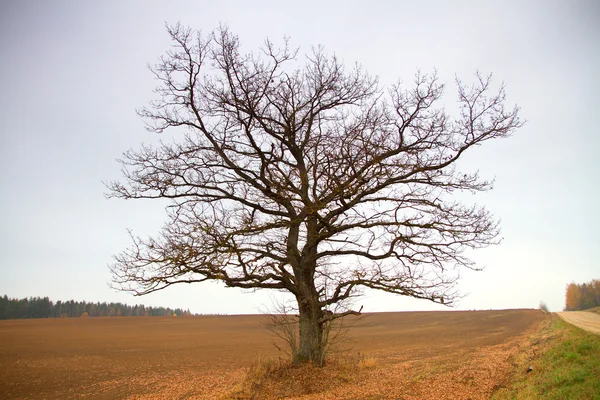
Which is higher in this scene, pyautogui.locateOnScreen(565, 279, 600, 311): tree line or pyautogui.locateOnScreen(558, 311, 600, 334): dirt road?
pyautogui.locateOnScreen(558, 311, 600, 334): dirt road

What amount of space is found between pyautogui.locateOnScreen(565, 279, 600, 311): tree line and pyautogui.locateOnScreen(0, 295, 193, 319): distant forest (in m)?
128

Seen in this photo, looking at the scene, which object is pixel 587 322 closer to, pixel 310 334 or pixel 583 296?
pixel 310 334

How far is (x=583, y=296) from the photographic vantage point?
110188 millimetres

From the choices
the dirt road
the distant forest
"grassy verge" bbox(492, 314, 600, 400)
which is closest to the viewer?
"grassy verge" bbox(492, 314, 600, 400)

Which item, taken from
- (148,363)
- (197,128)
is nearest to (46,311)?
(148,363)

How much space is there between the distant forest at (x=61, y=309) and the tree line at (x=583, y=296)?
128m

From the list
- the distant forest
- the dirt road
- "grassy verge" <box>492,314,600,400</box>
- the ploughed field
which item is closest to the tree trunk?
the ploughed field

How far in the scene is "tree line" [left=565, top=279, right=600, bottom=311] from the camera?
346 ft

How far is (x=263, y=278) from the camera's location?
38.1ft

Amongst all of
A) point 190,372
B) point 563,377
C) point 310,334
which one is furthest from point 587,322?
point 190,372

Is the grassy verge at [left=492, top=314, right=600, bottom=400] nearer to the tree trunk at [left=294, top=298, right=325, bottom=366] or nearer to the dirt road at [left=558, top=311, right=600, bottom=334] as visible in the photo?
the tree trunk at [left=294, top=298, right=325, bottom=366]

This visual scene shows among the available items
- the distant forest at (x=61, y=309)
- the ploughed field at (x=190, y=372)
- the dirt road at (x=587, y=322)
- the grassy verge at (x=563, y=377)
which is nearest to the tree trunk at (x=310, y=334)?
the ploughed field at (x=190, y=372)

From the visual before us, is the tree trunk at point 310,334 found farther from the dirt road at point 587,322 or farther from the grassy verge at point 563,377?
the dirt road at point 587,322

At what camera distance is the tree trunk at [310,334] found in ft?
38.9
